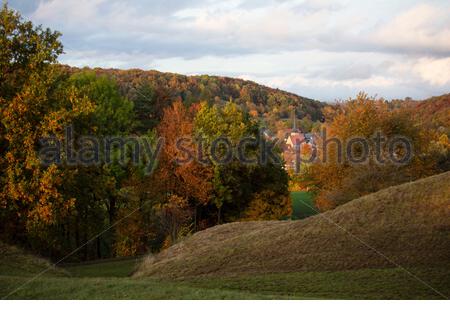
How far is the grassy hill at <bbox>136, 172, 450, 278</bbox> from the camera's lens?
18.9 meters

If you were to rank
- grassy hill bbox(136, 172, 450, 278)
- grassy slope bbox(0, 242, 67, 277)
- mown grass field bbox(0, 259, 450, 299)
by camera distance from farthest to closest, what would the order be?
grassy hill bbox(136, 172, 450, 278) → grassy slope bbox(0, 242, 67, 277) → mown grass field bbox(0, 259, 450, 299)

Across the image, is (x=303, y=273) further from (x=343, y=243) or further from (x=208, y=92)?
(x=208, y=92)

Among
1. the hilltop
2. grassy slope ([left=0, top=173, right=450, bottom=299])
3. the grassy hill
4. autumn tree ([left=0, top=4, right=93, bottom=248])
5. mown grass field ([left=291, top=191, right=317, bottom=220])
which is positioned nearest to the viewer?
grassy slope ([left=0, top=173, right=450, bottom=299])

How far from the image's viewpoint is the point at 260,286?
16.1 meters

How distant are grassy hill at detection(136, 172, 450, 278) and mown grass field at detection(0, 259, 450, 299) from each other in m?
1.20

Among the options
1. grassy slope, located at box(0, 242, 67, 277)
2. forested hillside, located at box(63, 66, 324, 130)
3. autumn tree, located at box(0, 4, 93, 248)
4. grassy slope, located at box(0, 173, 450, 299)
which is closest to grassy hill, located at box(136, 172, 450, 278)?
grassy slope, located at box(0, 173, 450, 299)

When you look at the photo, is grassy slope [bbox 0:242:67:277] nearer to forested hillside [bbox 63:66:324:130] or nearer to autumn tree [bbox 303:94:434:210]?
autumn tree [bbox 303:94:434:210]

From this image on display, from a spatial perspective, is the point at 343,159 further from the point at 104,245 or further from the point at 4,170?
the point at 4,170

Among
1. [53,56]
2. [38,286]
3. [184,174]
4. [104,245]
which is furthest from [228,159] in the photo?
[38,286]

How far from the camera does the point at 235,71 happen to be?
3244cm

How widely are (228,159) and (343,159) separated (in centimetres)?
839

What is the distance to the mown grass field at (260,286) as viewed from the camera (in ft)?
44.5

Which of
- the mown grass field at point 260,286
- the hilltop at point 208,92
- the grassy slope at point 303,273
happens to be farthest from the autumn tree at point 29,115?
the hilltop at point 208,92

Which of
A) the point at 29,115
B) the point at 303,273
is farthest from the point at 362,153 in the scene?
the point at 29,115
